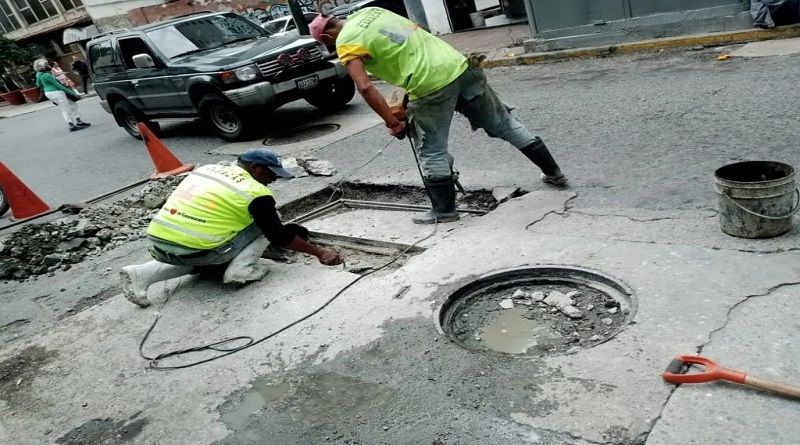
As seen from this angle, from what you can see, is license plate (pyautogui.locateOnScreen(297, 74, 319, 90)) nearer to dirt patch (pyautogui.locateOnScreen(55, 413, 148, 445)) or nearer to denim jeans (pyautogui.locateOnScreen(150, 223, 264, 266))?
denim jeans (pyautogui.locateOnScreen(150, 223, 264, 266))

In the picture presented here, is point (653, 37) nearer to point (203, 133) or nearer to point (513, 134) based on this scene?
point (513, 134)

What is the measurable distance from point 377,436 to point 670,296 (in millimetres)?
1581

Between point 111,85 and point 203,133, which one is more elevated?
point 111,85

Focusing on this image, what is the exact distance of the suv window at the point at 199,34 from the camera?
9.59m

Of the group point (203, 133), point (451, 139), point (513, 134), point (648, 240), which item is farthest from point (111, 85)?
point (648, 240)

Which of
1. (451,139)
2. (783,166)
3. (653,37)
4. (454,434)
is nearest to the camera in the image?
(454,434)

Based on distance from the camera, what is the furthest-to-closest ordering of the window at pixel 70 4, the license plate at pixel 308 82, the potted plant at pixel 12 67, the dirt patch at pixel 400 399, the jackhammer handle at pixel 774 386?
the window at pixel 70 4 < the potted plant at pixel 12 67 < the license plate at pixel 308 82 < the dirt patch at pixel 400 399 < the jackhammer handle at pixel 774 386

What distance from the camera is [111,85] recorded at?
10.8m

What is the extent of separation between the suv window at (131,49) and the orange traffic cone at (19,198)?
3.13 metres

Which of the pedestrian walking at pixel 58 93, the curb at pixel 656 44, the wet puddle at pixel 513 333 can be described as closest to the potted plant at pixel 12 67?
the pedestrian walking at pixel 58 93

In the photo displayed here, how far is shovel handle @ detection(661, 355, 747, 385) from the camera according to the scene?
220 centimetres

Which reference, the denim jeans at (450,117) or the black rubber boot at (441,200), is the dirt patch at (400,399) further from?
the denim jeans at (450,117)

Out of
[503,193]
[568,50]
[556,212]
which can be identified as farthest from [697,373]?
A: [568,50]

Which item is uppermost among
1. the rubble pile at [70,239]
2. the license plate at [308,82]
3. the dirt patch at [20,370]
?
→ the license plate at [308,82]
